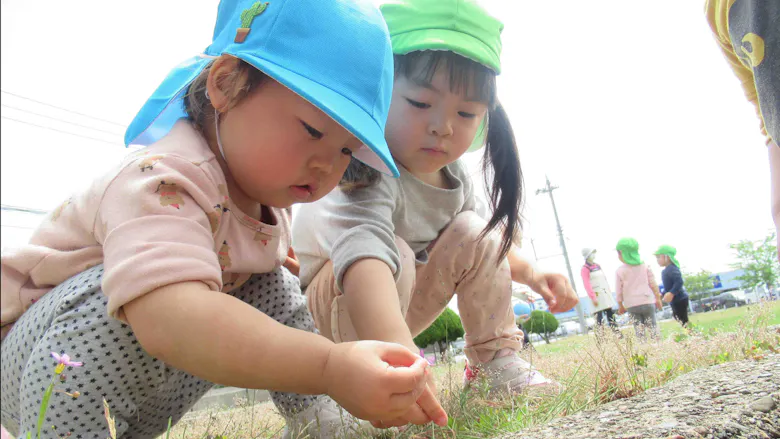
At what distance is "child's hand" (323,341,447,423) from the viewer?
3.15 ft

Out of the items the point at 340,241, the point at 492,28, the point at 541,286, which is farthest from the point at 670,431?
the point at 492,28

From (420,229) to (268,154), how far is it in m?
0.98

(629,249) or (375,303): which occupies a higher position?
(375,303)

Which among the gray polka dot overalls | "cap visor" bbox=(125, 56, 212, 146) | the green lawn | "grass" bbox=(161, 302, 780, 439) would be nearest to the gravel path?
"grass" bbox=(161, 302, 780, 439)

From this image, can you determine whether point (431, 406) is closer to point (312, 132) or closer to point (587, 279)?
point (312, 132)

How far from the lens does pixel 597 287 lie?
845 centimetres

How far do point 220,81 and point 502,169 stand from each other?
132 cm

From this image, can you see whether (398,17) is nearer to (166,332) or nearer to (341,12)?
(341,12)

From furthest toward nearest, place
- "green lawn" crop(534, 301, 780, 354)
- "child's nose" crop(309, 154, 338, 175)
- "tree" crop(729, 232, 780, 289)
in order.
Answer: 1. "tree" crop(729, 232, 780, 289)
2. "green lawn" crop(534, 301, 780, 354)
3. "child's nose" crop(309, 154, 338, 175)

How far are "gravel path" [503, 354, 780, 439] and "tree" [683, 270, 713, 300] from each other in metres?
34.3

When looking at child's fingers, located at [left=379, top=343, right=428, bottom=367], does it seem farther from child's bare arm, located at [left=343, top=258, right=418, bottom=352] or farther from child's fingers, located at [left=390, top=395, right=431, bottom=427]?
child's bare arm, located at [left=343, top=258, right=418, bottom=352]

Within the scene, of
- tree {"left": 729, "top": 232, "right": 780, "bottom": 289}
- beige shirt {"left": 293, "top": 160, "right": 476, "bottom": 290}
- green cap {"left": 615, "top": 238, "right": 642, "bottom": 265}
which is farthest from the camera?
tree {"left": 729, "top": 232, "right": 780, "bottom": 289}

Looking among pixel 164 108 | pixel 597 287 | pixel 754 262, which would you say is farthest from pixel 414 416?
pixel 754 262

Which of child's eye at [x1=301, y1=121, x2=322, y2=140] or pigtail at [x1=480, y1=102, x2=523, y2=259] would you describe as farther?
pigtail at [x1=480, y1=102, x2=523, y2=259]
